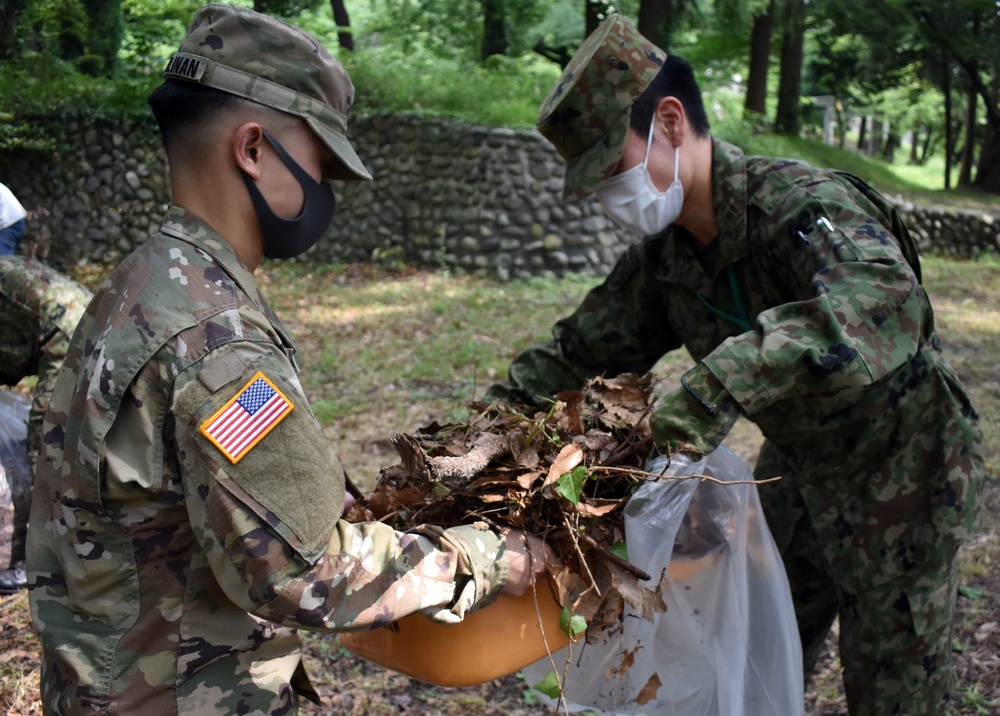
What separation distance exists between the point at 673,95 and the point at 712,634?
4.21 ft

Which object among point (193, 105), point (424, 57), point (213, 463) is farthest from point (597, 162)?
point (424, 57)

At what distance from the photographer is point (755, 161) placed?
7.51 feet

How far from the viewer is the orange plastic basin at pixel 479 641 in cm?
169

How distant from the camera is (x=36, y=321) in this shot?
3.22m

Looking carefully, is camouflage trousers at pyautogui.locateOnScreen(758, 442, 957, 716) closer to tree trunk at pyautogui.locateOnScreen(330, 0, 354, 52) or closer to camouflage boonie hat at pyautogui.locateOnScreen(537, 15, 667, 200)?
camouflage boonie hat at pyautogui.locateOnScreen(537, 15, 667, 200)

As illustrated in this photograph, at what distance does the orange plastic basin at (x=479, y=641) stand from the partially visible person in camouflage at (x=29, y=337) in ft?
6.41

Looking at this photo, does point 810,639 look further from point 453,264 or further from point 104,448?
point 453,264

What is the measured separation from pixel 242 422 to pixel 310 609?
11.5 inches

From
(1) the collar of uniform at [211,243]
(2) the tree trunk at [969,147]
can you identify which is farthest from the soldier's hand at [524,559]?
(2) the tree trunk at [969,147]

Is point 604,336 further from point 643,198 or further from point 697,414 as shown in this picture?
point 697,414

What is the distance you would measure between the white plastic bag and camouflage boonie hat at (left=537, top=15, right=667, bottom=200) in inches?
30.3

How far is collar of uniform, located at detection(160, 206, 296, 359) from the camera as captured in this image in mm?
1461

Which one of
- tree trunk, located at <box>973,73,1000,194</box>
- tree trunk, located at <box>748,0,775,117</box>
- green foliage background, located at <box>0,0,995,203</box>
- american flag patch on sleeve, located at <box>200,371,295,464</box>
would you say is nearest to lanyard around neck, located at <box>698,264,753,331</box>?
american flag patch on sleeve, located at <box>200,371,295,464</box>

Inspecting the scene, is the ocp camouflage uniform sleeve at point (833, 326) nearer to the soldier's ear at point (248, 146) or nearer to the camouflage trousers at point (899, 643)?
the camouflage trousers at point (899, 643)
